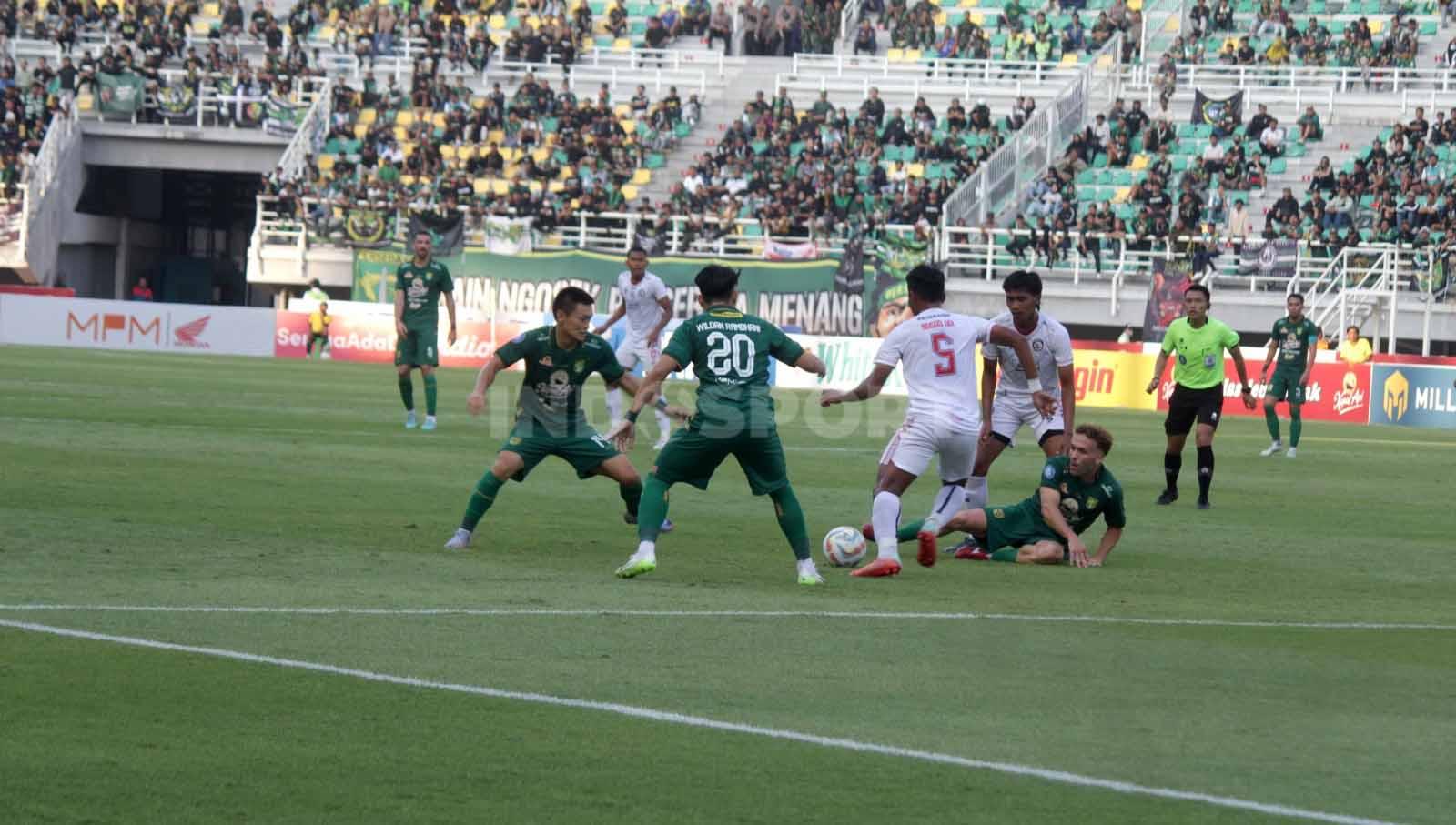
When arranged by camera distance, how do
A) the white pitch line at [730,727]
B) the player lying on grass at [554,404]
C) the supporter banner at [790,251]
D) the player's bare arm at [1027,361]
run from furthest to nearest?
the supporter banner at [790,251], the player's bare arm at [1027,361], the player lying on grass at [554,404], the white pitch line at [730,727]

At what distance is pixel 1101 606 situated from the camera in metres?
11.0

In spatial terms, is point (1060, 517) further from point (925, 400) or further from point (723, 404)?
point (723, 404)

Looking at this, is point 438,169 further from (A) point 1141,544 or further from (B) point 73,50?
(A) point 1141,544

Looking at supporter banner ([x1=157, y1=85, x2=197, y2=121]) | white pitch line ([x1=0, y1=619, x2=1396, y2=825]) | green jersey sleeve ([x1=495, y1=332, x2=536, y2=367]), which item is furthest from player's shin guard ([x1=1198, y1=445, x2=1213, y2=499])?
supporter banner ([x1=157, y1=85, x2=197, y2=121])

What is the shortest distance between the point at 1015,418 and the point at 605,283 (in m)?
32.2

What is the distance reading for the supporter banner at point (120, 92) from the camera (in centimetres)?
5525

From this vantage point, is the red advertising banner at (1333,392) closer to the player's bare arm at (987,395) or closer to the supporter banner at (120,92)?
the player's bare arm at (987,395)

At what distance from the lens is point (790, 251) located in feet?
150

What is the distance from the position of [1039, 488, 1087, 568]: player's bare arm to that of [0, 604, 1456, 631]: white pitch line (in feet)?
8.48

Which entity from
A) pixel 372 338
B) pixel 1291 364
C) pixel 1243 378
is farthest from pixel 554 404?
pixel 372 338

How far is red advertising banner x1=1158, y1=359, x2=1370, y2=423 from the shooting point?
37875 millimetres

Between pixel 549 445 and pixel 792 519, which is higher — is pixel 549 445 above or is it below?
above

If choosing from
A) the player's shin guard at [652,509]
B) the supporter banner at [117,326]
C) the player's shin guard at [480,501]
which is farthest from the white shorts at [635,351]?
the supporter banner at [117,326]

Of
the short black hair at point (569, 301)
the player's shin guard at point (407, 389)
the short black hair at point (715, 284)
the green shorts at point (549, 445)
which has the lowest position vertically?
the player's shin guard at point (407, 389)
